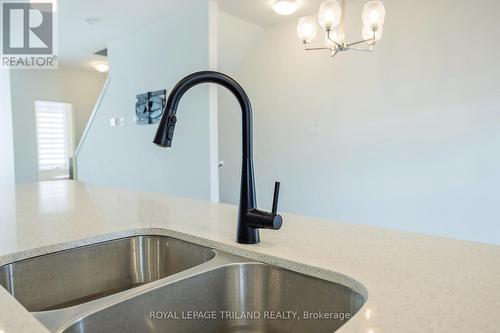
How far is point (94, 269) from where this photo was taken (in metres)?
0.85

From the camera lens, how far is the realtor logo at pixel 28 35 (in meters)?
3.40

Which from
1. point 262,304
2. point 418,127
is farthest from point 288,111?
point 262,304

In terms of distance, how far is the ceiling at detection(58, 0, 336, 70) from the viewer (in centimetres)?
325

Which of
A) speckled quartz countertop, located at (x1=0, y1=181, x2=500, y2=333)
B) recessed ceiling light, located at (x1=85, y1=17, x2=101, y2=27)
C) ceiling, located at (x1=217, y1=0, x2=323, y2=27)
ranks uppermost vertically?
recessed ceiling light, located at (x1=85, y1=17, x2=101, y2=27)

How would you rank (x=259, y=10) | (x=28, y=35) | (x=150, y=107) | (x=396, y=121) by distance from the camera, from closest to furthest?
1. (x=396, y=121)
2. (x=259, y=10)
3. (x=150, y=107)
4. (x=28, y=35)

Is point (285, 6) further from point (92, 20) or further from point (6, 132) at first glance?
point (6, 132)

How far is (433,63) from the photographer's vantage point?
2811mm

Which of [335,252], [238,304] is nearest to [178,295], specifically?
[238,304]

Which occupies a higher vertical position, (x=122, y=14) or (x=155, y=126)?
(x=122, y=14)

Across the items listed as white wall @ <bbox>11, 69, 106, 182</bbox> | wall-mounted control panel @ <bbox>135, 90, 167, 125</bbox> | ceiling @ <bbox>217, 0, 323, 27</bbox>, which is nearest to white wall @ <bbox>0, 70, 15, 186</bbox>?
white wall @ <bbox>11, 69, 106, 182</bbox>

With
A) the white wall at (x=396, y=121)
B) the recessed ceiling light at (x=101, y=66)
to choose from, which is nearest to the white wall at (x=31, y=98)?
the recessed ceiling light at (x=101, y=66)

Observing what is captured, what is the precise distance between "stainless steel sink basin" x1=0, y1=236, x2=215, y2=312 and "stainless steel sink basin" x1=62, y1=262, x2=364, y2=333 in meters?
0.12

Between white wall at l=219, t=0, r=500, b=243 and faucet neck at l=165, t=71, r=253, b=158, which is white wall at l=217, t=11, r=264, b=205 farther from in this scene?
faucet neck at l=165, t=71, r=253, b=158

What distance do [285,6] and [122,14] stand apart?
69.0 inches
